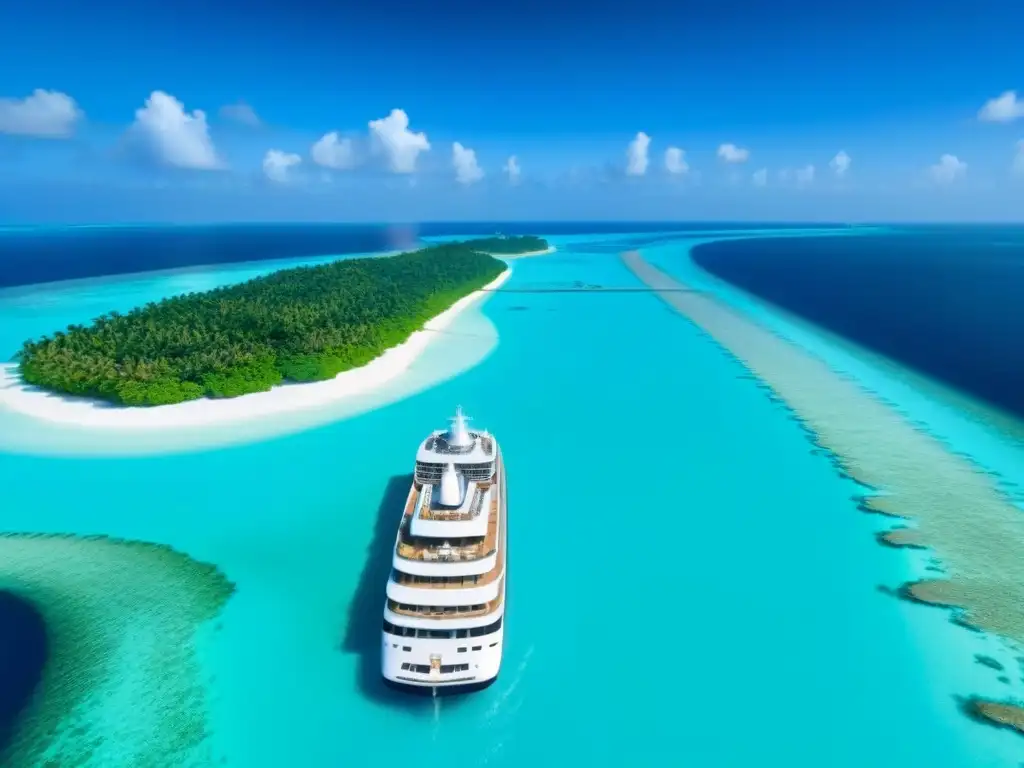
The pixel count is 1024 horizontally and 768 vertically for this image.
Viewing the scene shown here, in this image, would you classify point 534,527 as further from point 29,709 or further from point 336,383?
point 336,383

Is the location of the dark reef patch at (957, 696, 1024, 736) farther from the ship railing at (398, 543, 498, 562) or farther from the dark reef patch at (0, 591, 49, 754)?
the dark reef patch at (0, 591, 49, 754)

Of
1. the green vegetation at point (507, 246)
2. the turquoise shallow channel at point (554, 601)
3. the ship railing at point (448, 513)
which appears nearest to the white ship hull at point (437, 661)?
the turquoise shallow channel at point (554, 601)

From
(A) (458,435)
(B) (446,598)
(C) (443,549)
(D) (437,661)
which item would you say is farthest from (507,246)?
(D) (437,661)

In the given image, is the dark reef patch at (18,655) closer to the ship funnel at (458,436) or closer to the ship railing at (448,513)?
the ship railing at (448,513)

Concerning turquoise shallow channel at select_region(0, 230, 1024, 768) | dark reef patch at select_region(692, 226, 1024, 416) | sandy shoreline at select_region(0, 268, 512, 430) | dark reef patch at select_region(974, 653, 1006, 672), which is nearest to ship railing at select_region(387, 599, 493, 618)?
turquoise shallow channel at select_region(0, 230, 1024, 768)

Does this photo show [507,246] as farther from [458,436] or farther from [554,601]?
[554,601]

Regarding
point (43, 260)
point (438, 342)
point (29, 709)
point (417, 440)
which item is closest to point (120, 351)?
point (417, 440)
